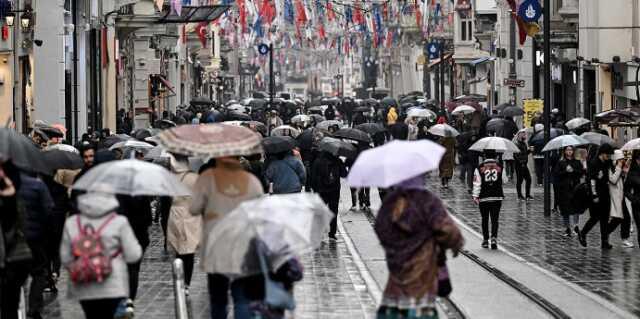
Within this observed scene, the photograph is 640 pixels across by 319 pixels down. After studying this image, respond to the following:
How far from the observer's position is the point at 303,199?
12375 mm

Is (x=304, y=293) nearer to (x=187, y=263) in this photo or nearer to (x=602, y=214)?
(x=187, y=263)

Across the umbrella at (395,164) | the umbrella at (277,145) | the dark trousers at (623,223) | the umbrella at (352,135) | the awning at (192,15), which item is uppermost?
the awning at (192,15)

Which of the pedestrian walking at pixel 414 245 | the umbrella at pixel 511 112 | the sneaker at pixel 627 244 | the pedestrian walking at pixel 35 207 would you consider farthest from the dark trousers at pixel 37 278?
the umbrella at pixel 511 112

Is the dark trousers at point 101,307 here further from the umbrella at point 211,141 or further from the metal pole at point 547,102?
the metal pole at point 547,102

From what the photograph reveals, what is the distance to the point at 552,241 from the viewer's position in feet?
86.5

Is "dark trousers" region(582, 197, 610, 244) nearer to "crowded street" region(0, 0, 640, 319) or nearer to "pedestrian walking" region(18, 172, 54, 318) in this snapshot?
"crowded street" region(0, 0, 640, 319)

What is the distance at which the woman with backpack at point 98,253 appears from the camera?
1214 centimetres

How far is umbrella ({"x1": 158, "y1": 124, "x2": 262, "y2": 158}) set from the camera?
45.1 feet

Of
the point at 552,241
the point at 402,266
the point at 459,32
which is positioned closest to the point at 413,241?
the point at 402,266

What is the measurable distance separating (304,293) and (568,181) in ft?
28.6

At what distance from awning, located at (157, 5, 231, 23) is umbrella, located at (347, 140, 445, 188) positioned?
39.8 metres

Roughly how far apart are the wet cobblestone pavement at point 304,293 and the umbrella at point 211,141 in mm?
2240

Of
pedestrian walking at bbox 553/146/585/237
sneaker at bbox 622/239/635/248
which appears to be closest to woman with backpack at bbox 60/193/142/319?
sneaker at bbox 622/239/635/248

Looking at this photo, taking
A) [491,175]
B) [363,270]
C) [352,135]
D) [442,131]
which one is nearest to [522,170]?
[442,131]
